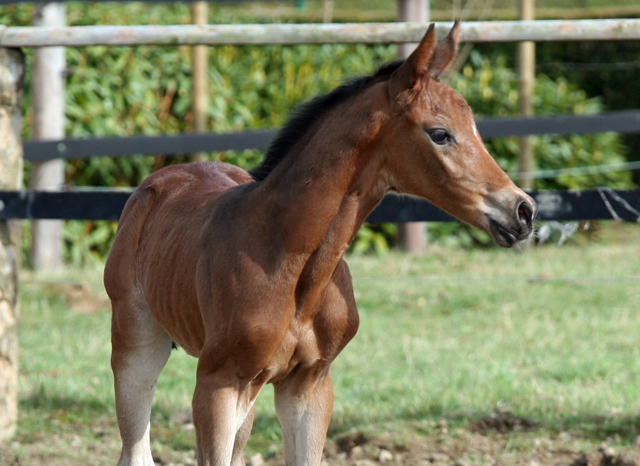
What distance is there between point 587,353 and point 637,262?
275cm

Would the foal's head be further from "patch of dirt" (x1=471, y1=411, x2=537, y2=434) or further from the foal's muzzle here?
"patch of dirt" (x1=471, y1=411, x2=537, y2=434)

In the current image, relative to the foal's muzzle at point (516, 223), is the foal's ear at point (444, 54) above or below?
above

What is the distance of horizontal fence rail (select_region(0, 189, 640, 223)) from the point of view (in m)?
3.89

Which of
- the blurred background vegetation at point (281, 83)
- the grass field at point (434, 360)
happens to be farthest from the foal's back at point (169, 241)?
the blurred background vegetation at point (281, 83)

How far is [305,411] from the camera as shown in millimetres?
2879

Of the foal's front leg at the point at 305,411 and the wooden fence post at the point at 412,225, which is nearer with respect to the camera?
the foal's front leg at the point at 305,411

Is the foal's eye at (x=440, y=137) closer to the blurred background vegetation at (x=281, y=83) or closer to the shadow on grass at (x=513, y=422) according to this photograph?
the shadow on grass at (x=513, y=422)

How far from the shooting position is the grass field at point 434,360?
436cm

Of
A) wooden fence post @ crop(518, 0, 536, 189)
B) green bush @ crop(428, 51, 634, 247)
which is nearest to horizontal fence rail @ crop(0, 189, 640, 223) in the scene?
wooden fence post @ crop(518, 0, 536, 189)

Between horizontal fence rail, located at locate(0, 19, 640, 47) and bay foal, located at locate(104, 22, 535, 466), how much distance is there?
4.07ft

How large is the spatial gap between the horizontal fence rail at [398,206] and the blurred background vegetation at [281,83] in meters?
3.53

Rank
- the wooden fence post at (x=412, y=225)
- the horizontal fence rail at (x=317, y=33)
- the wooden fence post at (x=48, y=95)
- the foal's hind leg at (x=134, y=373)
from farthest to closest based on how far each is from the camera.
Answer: the wooden fence post at (x=412, y=225) < the wooden fence post at (x=48, y=95) < the horizontal fence rail at (x=317, y=33) < the foal's hind leg at (x=134, y=373)

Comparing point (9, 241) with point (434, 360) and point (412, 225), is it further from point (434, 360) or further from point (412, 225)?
point (412, 225)

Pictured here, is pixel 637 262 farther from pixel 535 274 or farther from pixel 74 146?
pixel 74 146
